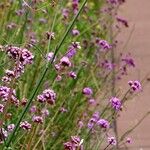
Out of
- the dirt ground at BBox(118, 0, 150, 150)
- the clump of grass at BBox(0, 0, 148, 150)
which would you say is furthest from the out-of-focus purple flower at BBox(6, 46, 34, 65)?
the dirt ground at BBox(118, 0, 150, 150)

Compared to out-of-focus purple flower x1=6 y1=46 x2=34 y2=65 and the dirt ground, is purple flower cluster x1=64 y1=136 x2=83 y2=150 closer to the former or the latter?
out-of-focus purple flower x1=6 y1=46 x2=34 y2=65

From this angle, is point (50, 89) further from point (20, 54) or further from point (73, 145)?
point (20, 54)

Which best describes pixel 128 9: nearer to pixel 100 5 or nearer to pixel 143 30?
pixel 100 5

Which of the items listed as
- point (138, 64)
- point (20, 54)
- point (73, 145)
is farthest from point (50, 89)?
point (138, 64)

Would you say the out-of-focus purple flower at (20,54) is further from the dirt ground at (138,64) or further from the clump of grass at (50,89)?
the dirt ground at (138,64)

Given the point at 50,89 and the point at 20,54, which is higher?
the point at 50,89

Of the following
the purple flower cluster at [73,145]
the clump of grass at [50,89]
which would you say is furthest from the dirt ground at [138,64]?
the purple flower cluster at [73,145]

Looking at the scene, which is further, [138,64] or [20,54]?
[138,64]

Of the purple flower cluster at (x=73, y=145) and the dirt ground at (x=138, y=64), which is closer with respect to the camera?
the purple flower cluster at (x=73, y=145)
